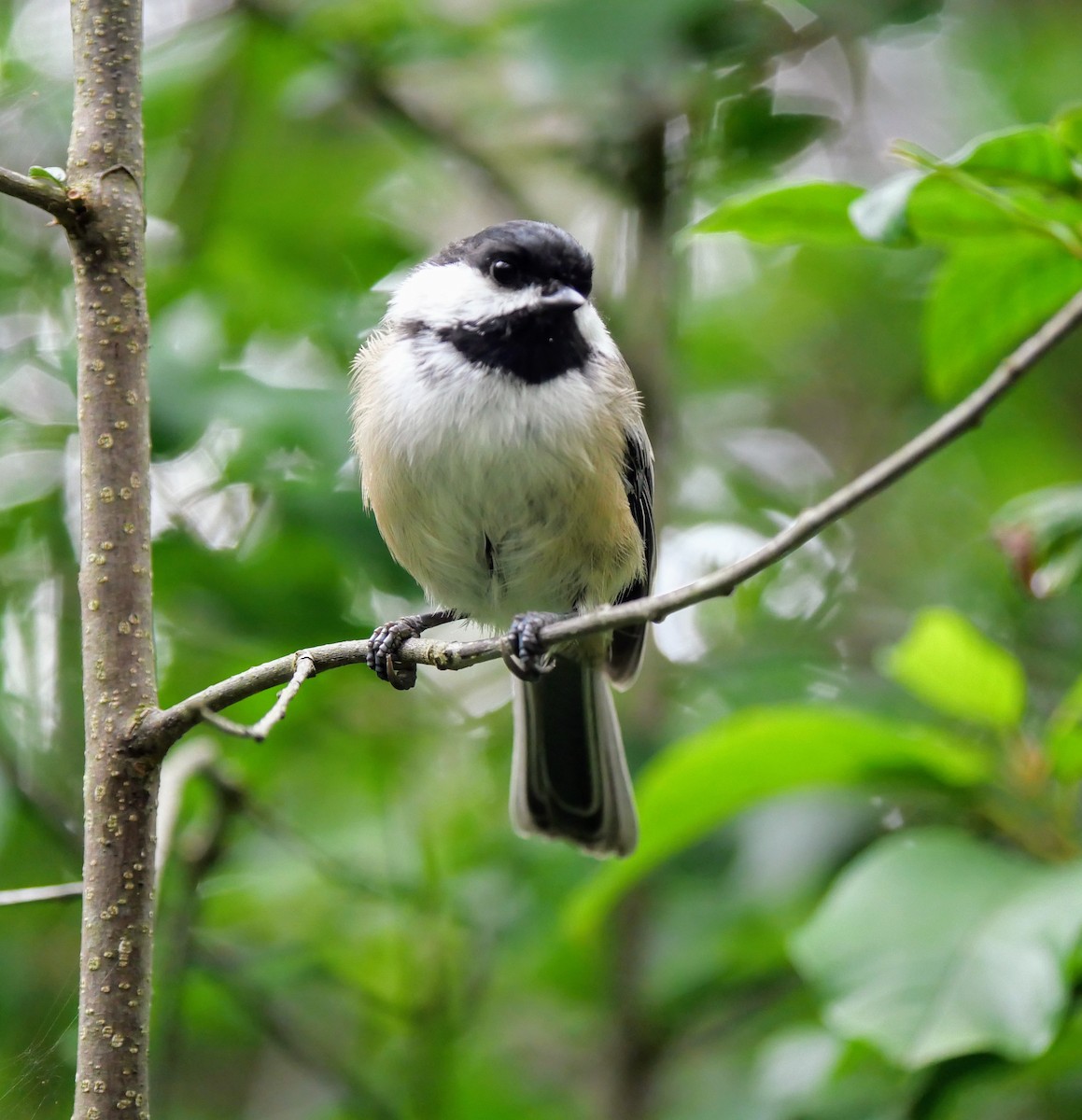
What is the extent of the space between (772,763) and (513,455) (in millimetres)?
857

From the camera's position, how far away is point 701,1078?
4.22 meters

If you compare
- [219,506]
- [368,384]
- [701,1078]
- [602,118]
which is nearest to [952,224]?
[368,384]

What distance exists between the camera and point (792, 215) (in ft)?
7.04

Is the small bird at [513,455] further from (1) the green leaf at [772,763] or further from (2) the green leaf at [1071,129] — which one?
(2) the green leaf at [1071,129]

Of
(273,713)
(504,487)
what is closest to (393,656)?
(504,487)

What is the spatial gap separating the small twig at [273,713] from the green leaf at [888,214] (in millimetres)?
1013

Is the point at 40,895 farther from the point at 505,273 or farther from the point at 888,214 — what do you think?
the point at 505,273

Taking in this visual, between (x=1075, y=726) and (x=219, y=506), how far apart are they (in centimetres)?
217

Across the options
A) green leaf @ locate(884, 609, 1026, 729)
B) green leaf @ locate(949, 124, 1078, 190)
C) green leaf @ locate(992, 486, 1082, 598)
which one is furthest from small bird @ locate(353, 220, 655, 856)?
green leaf @ locate(949, 124, 1078, 190)

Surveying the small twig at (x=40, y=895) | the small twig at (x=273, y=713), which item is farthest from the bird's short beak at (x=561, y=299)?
the small twig at (x=40, y=895)

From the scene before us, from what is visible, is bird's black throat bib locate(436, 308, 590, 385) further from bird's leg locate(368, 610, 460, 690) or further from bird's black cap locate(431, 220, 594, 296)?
bird's leg locate(368, 610, 460, 690)

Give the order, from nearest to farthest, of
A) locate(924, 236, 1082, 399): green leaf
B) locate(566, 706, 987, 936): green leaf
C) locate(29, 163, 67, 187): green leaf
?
locate(29, 163, 67, 187): green leaf
locate(924, 236, 1082, 399): green leaf
locate(566, 706, 987, 936): green leaf

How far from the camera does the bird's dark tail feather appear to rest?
3.28 m

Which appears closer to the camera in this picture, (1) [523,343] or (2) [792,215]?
(2) [792,215]
